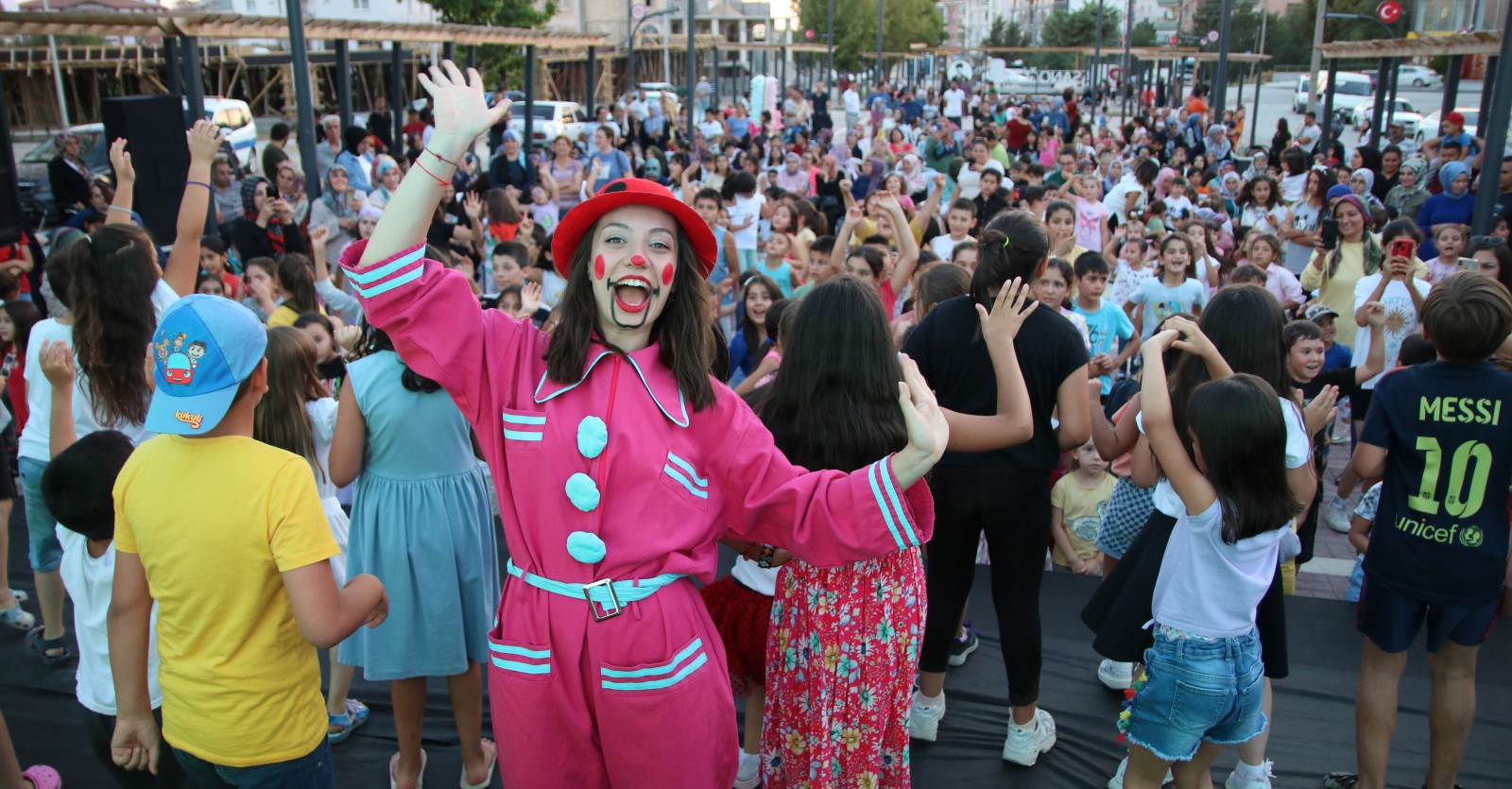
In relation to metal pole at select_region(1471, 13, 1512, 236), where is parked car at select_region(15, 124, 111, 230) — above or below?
below

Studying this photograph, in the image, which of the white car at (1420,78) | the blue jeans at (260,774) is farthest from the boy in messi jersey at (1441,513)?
the white car at (1420,78)

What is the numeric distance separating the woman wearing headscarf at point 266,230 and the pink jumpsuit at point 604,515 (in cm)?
583

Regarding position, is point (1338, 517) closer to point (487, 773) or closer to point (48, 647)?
point (487, 773)

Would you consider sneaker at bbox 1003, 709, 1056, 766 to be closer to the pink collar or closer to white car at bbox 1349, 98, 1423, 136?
the pink collar

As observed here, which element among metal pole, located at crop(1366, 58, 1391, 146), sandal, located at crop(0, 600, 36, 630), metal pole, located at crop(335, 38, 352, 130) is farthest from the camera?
metal pole, located at crop(1366, 58, 1391, 146)

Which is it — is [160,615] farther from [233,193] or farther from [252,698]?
[233,193]

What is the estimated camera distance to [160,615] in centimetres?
228

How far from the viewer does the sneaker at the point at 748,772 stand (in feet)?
11.0

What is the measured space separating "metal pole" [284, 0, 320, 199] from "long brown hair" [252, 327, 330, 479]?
5.69 metres

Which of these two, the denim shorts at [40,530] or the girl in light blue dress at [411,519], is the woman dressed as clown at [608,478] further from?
the denim shorts at [40,530]

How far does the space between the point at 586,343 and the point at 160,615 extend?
43.0 inches

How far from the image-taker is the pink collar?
2139 mm

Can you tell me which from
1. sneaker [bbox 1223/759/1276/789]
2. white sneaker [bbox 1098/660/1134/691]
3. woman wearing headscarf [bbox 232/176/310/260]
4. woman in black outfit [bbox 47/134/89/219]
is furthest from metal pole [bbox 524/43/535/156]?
sneaker [bbox 1223/759/1276/789]

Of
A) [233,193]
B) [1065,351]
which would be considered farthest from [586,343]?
[233,193]
